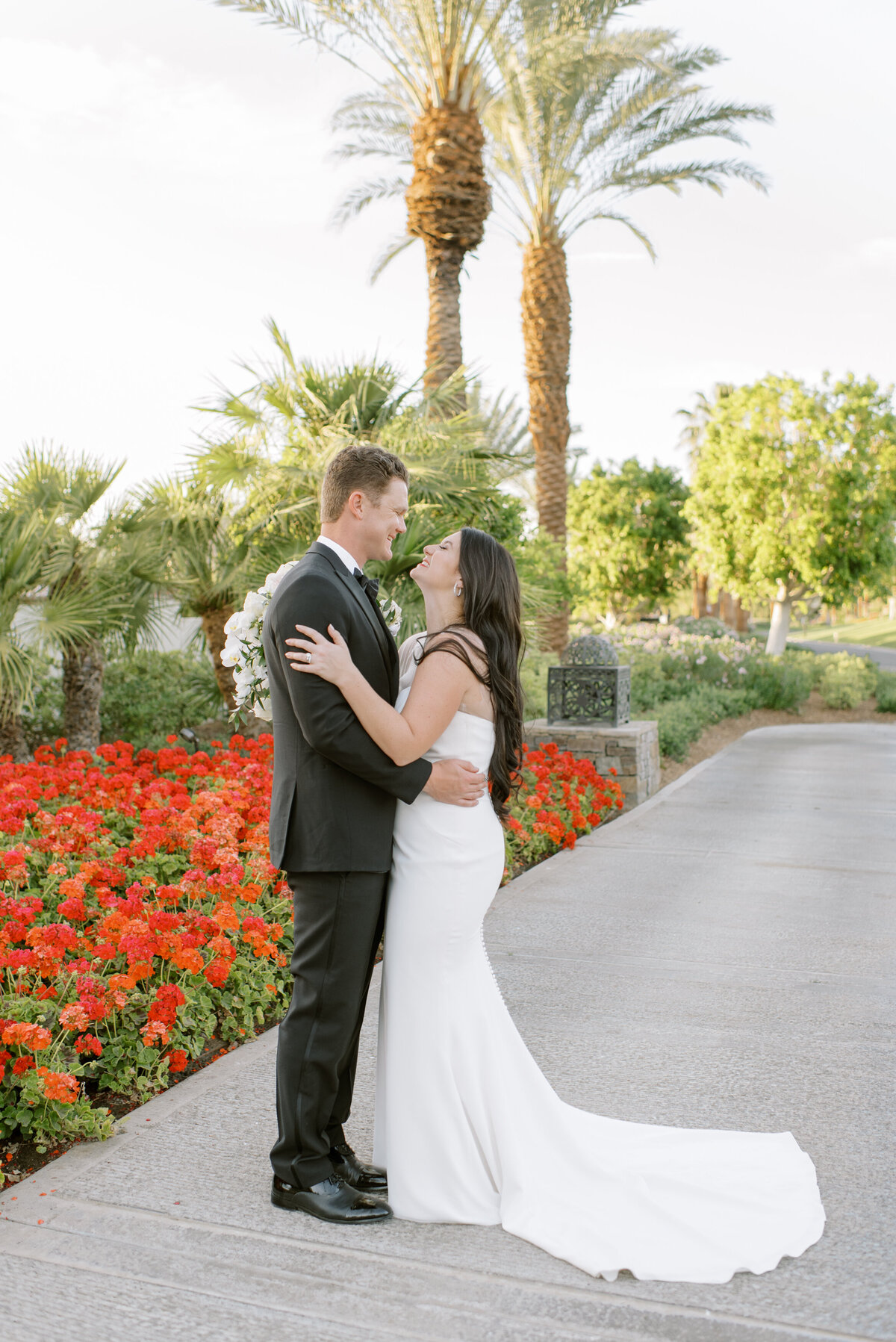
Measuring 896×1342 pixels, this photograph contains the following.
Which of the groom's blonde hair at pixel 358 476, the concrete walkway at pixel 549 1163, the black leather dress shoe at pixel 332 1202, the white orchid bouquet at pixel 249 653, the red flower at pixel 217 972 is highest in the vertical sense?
the groom's blonde hair at pixel 358 476

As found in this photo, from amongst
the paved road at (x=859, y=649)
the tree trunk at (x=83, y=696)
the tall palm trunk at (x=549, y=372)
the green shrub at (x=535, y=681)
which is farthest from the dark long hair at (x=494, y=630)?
the paved road at (x=859, y=649)

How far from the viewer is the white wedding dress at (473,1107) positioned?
260cm

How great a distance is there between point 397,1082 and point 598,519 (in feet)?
101

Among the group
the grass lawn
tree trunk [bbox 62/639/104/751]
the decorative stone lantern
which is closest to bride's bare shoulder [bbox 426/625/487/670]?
the decorative stone lantern

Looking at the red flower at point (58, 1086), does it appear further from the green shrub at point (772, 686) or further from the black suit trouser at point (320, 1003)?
the green shrub at point (772, 686)

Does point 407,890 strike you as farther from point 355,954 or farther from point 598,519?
point 598,519

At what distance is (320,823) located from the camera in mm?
2523

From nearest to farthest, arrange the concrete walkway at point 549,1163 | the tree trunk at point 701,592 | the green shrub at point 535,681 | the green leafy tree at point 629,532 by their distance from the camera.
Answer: the concrete walkway at point 549,1163, the green shrub at point 535,681, the green leafy tree at point 629,532, the tree trunk at point 701,592

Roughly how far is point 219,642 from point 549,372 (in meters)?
8.56

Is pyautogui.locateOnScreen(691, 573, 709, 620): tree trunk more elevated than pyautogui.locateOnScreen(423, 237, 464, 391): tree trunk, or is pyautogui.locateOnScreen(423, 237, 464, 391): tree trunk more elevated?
pyautogui.locateOnScreen(423, 237, 464, 391): tree trunk

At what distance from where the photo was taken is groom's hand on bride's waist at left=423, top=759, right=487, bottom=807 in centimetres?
259

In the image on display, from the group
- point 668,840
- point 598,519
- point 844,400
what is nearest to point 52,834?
point 668,840

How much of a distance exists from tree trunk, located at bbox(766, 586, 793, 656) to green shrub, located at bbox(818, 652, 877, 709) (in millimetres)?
3503

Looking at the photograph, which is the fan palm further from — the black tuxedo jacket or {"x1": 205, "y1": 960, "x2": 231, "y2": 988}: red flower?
the black tuxedo jacket
